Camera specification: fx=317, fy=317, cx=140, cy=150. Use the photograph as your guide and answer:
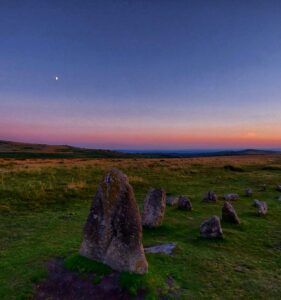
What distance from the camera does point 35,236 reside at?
14453mm

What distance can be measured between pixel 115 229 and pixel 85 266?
1.46 metres

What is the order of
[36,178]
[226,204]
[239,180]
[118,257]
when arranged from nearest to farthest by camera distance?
[118,257] < [226,204] < [36,178] < [239,180]

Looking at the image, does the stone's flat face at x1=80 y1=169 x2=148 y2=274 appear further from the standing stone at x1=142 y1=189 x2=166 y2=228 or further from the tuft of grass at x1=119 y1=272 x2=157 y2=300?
the standing stone at x1=142 y1=189 x2=166 y2=228

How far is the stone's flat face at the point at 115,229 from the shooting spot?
9.71 meters

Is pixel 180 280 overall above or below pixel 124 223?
below

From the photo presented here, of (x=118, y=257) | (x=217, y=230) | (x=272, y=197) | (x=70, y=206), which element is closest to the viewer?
(x=118, y=257)

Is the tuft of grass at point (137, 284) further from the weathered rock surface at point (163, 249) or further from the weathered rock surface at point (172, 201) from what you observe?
the weathered rock surface at point (172, 201)

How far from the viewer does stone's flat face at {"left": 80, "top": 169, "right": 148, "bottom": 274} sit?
31.9ft

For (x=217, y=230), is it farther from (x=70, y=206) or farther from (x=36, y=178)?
(x=36, y=178)

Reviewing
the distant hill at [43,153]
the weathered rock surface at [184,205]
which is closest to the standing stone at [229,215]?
the weathered rock surface at [184,205]

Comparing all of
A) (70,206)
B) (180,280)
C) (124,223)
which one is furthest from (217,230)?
(70,206)

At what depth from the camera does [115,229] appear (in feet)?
32.5

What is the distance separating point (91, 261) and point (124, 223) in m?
1.67

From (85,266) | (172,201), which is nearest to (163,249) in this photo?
(85,266)
